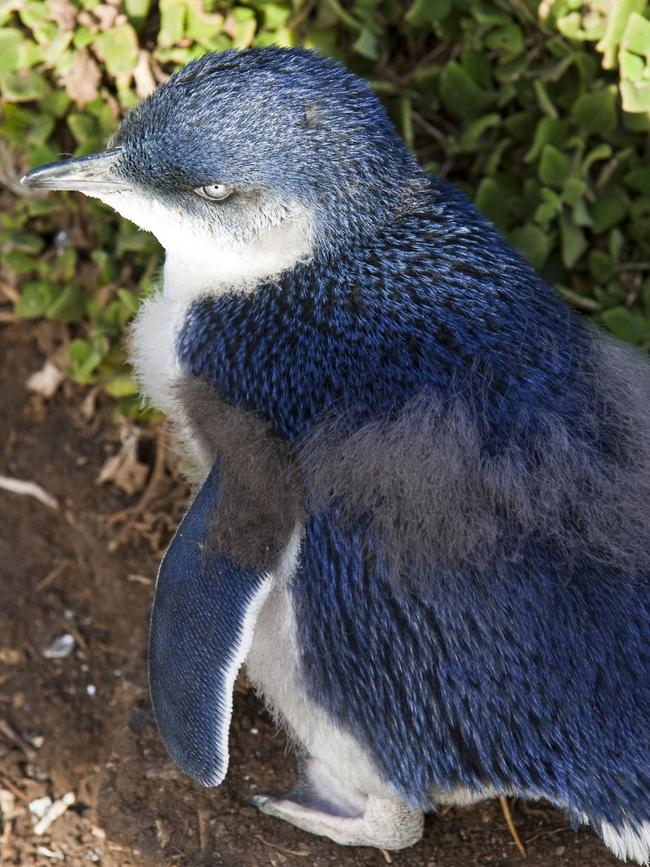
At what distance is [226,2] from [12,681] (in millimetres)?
1362

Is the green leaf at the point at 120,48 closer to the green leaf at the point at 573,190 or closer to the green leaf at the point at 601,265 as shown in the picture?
the green leaf at the point at 573,190

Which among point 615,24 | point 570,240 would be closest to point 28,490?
point 570,240

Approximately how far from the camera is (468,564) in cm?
144

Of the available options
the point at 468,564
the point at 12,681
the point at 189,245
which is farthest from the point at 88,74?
the point at 468,564

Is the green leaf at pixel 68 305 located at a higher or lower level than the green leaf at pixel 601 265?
lower

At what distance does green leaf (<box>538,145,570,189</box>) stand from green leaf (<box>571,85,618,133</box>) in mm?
80

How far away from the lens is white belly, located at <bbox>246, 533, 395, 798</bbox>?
1.57m

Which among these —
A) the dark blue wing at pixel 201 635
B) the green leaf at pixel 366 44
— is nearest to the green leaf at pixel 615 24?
the green leaf at pixel 366 44

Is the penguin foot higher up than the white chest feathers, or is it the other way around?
the white chest feathers

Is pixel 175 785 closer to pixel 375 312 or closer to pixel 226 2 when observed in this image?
pixel 375 312

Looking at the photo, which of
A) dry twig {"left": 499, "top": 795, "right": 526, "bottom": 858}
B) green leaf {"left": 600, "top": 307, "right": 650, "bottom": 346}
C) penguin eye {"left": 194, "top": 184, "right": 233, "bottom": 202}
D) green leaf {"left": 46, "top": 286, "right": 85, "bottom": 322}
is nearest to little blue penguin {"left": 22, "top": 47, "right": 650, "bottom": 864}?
penguin eye {"left": 194, "top": 184, "right": 233, "bottom": 202}

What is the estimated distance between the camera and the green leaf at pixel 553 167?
2090mm

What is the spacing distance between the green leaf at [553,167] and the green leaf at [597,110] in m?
0.08

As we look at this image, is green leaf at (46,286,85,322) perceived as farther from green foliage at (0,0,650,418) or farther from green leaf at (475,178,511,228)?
green leaf at (475,178,511,228)
